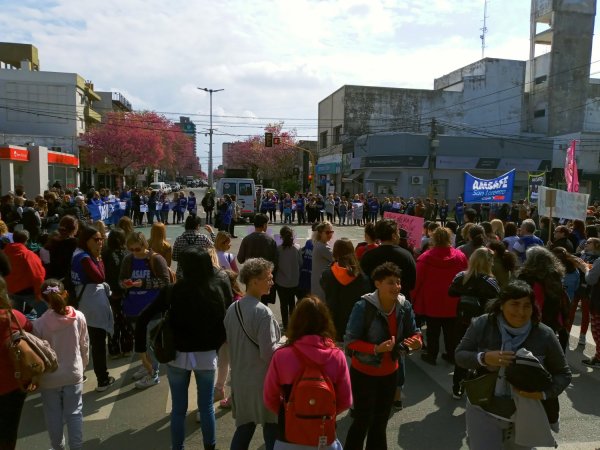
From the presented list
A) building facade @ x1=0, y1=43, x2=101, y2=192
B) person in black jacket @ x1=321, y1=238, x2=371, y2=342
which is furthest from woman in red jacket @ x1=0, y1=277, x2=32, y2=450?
building facade @ x1=0, y1=43, x2=101, y2=192

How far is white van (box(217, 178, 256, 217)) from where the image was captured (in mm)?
26344

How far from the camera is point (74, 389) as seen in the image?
379 cm

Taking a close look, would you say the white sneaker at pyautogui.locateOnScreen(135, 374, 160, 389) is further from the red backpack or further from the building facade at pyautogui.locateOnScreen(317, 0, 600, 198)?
the building facade at pyautogui.locateOnScreen(317, 0, 600, 198)

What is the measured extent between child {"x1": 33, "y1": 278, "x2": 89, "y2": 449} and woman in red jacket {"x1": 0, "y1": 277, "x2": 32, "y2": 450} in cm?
35

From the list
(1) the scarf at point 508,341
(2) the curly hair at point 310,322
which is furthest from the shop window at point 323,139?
(2) the curly hair at point 310,322

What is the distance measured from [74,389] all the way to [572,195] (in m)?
10.2

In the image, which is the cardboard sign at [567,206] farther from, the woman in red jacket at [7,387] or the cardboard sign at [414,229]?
the woman in red jacket at [7,387]

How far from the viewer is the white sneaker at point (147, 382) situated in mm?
5375

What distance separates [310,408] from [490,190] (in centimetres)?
1216

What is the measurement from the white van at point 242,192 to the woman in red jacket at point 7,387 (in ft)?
75.3

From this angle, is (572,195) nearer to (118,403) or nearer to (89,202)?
(118,403)

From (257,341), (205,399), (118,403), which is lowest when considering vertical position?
(118,403)

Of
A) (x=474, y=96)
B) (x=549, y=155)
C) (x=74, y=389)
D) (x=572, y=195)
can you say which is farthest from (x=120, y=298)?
(x=474, y=96)

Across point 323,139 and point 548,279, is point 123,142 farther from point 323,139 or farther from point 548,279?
point 548,279
